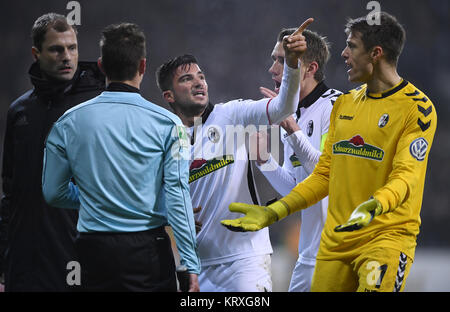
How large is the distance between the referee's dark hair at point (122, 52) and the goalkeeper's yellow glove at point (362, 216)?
45.4 inches

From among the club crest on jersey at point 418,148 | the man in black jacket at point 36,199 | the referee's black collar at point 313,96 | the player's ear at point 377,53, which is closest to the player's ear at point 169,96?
the man in black jacket at point 36,199

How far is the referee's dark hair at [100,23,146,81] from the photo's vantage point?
9.16ft

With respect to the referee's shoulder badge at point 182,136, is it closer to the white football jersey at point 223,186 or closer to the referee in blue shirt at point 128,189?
the referee in blue shirt at point 128,189

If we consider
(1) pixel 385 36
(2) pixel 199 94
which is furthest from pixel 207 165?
(1) pixel 385 36

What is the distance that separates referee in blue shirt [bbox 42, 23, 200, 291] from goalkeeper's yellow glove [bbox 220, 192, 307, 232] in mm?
232

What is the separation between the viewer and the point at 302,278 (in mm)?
3975

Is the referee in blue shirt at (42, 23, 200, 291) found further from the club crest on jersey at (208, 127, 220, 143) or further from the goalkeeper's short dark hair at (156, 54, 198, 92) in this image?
the goalkeeper's short dark hair at (156, 54, 198, 92)

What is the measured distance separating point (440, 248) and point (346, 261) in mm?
6637

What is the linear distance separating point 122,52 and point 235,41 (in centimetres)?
665

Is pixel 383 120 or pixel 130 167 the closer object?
pixel 130 167

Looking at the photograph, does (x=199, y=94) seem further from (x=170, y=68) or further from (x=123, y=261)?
(x=123, y=261)

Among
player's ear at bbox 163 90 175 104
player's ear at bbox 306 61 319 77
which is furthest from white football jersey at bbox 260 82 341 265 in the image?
player's ear at bbox 163 90 175 104

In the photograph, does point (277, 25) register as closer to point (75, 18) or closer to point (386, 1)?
point (386, 1)
